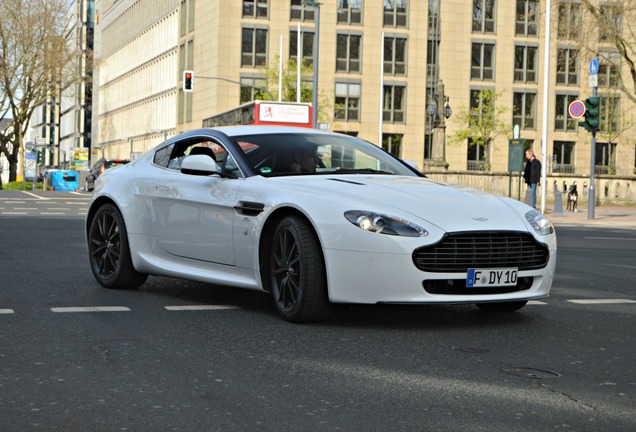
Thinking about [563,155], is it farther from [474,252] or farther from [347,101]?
[474,252]

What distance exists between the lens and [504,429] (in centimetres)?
464

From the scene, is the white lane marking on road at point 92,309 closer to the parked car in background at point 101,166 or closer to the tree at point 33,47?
the parked car in background at point 101,166

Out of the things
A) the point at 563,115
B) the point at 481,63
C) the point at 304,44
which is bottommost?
the point at 563,115

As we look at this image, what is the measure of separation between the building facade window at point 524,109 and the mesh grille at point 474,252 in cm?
7465

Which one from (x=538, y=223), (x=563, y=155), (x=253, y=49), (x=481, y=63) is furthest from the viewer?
(x=563, y=155)

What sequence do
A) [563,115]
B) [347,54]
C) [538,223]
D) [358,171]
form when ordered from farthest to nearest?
[563,115] < [347,54] < [358,171] < [538,223]

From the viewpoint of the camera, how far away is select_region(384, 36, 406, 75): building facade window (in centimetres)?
7975

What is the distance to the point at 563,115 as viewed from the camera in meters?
81.8

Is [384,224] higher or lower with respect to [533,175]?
lower

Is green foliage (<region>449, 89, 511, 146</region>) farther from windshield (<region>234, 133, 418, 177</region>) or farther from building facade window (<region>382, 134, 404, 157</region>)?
windshield (<region>234, 133, 418, 177</region>)

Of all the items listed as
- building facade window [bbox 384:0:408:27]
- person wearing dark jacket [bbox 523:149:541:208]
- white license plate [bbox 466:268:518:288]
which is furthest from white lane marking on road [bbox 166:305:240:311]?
building facade window [bbox 384:0:408:27]

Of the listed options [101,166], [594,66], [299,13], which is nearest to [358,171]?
[594,66]

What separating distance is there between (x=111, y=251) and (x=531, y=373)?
4801 millimetres

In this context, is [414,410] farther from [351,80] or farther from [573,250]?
[351,80]
